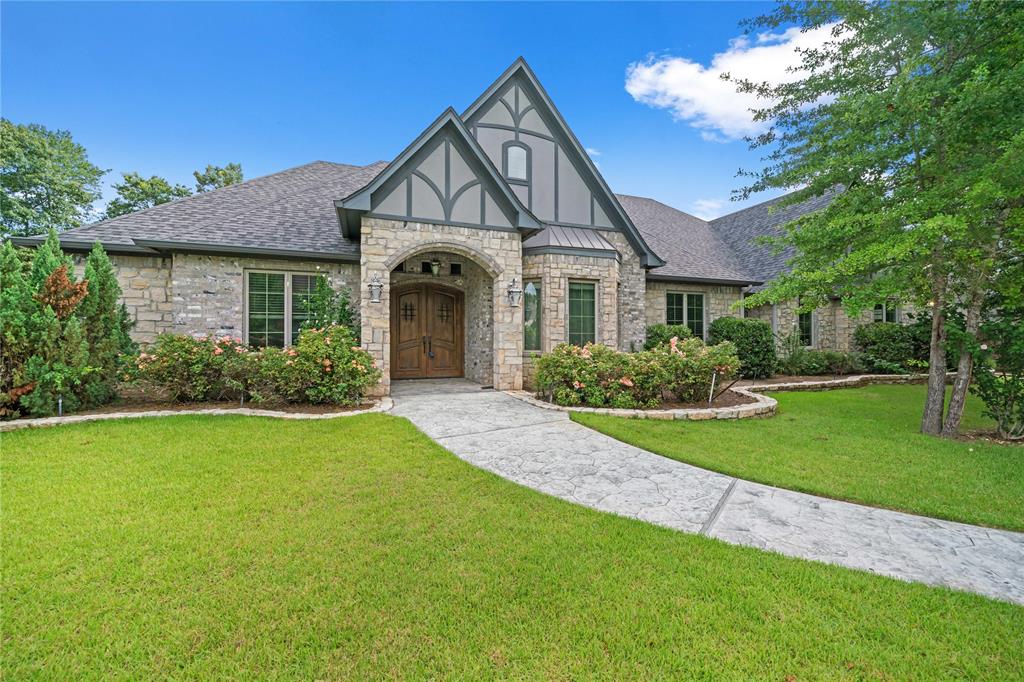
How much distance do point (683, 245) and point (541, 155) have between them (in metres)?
7.87

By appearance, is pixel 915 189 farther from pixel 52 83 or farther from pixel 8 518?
pixel 52 83

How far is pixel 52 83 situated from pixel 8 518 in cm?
1696

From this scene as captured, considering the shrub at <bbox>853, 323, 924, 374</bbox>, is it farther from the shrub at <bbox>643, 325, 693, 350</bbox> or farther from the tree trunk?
the tree trunk

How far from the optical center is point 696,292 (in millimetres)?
14141

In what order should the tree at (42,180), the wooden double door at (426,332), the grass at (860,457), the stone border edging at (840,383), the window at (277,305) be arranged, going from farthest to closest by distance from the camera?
the tree at (42,180)
the wooden double door at (426,332)
the stone border edging at (840,383)
the window at (277,305)
the grass at (860,457)

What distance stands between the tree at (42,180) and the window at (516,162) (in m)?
23.7

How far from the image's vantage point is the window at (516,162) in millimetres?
11086

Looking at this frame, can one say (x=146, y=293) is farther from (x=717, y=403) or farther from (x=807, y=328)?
(x=807, y=328)

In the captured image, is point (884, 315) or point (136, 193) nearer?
point (884, 315)

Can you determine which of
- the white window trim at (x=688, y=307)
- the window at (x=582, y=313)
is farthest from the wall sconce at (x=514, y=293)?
the white window trim at (x=688, y=307)

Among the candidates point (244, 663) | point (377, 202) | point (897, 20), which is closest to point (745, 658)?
point (244, 663)

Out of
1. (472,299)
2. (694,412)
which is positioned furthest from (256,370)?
(694,412)

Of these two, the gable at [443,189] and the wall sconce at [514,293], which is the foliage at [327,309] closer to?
the gable at [443,189]

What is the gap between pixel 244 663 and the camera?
1962 millimetres
